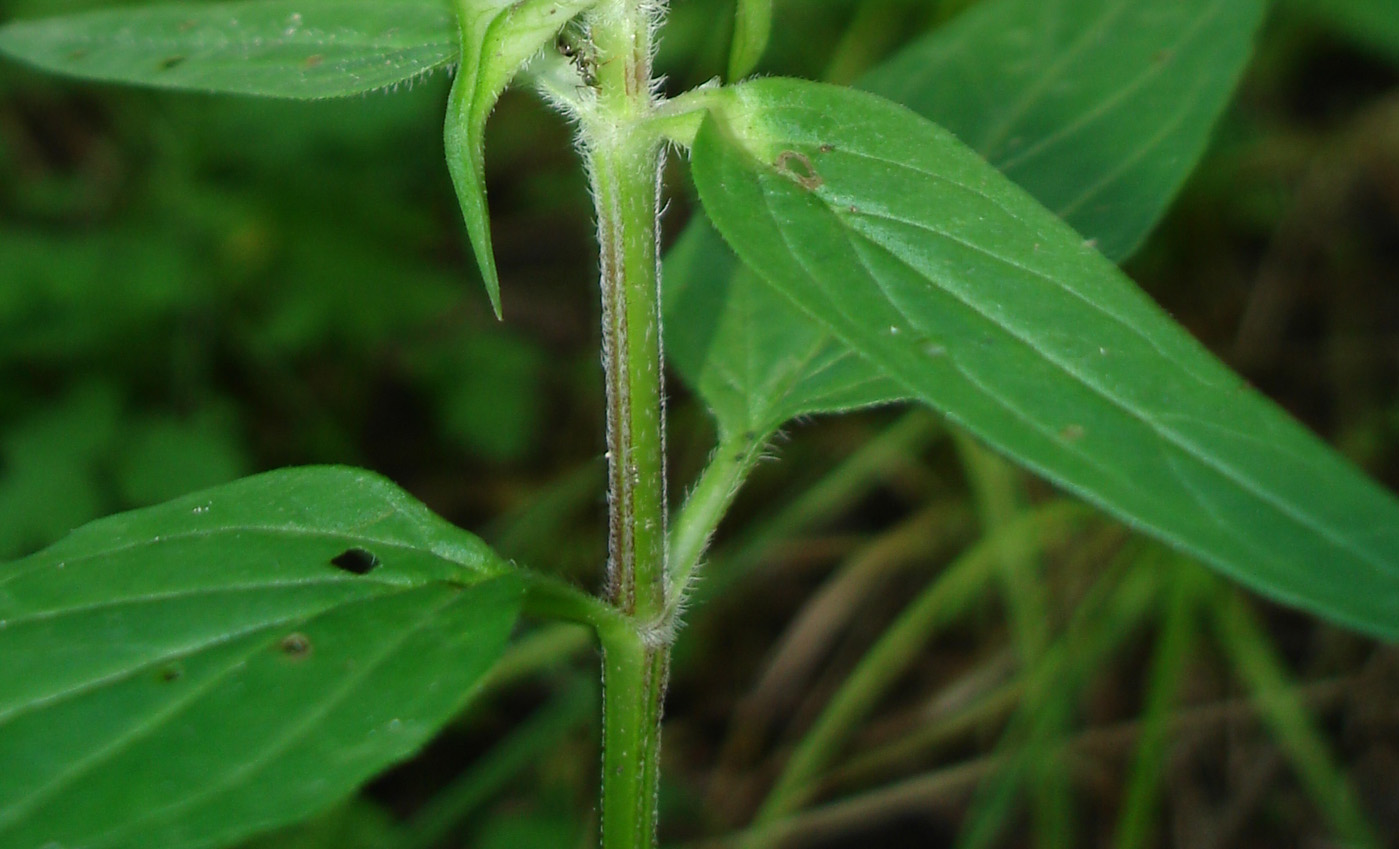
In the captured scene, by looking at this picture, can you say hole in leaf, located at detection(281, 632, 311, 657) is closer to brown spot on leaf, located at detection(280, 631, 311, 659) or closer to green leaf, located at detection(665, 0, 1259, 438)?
brown spot on leaf, located at detection(280, 631, 311, 659)

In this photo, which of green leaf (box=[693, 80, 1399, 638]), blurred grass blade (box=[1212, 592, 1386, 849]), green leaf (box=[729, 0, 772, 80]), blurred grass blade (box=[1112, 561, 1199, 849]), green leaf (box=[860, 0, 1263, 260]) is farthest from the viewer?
blurred grass blade (box=[1212, 592, 1386, 849])

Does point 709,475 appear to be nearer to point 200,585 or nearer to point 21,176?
point 200,585

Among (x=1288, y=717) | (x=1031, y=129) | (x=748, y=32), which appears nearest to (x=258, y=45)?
(x=748, y=32)

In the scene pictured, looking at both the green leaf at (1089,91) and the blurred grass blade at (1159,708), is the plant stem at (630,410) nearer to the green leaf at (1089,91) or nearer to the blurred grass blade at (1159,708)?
the green leaf at (1089,91)

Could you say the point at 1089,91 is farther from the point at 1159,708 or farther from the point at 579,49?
the point at 1159,708

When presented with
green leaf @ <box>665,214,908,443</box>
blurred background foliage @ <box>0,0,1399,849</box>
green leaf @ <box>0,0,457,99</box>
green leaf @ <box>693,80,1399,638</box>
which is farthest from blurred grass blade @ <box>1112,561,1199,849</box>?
green leaf @ <box>0,0,457,99</box>

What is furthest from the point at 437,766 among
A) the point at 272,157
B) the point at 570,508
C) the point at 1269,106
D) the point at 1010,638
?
the point at 1269,106

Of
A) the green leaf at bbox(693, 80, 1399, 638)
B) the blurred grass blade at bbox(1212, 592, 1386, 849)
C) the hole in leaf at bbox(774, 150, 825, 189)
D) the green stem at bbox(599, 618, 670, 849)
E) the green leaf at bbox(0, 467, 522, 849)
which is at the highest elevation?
the hole in leaf at bbox(774, 150, 825, 189)
